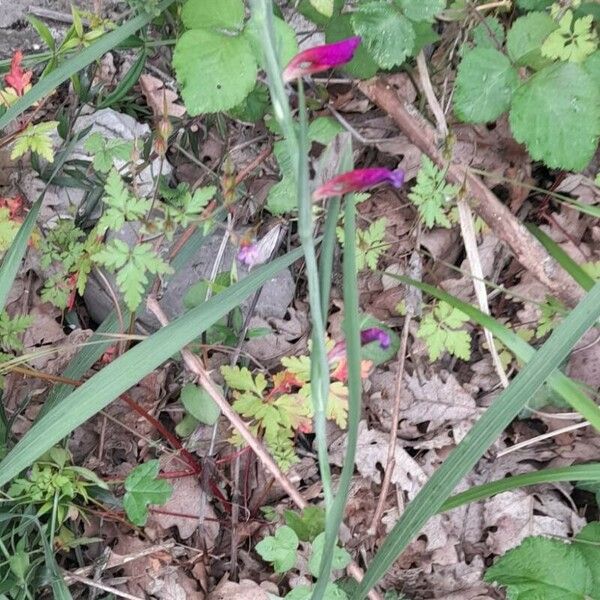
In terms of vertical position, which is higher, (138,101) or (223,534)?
(138,101)

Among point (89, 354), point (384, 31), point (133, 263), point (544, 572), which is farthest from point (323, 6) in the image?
point (544, 572)

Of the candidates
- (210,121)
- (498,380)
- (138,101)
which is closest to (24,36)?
(138,101)

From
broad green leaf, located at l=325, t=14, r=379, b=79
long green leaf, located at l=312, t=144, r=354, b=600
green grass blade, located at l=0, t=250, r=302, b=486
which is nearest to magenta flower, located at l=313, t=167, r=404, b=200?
long green leaf, located at l=312, t=144, r=354, b=600

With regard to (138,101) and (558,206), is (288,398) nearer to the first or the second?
(558,206)

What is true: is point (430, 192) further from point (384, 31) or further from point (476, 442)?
point (476, 442)

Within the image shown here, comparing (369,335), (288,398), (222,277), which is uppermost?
(369,335)

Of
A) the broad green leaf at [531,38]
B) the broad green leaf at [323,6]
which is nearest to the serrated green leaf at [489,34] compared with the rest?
the broad green leaf at [531,38]

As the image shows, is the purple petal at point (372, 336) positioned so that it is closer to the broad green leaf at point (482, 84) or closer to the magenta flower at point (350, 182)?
the magenta flower at point (350, 182)
